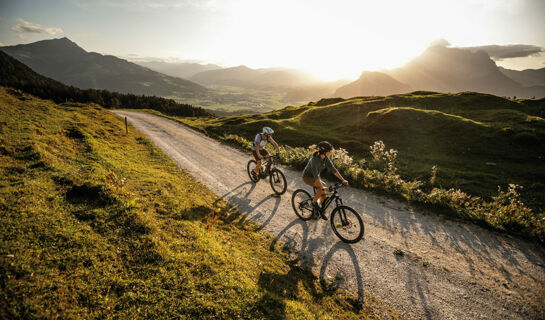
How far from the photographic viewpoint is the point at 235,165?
1897 centimetres

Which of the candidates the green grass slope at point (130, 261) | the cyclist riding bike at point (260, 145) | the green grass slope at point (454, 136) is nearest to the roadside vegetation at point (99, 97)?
the green grass slope at point (454, 136)

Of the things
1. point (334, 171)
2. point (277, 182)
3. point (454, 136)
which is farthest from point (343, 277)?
point (454, 136)

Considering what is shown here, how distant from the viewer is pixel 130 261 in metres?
5.66

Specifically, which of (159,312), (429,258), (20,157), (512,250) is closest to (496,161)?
(512,250)

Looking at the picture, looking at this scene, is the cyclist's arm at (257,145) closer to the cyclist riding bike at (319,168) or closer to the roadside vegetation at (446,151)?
the cyclist riding bike at (319,168)

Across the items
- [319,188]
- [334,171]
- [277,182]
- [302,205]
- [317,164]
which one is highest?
[317,164]

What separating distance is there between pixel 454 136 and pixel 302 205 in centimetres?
3039

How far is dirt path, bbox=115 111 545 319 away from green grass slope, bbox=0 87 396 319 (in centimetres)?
90

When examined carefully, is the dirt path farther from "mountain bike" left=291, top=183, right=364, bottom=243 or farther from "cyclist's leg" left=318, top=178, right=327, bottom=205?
"cyclist's leg" left=318, top=178, right=327, bottom=205

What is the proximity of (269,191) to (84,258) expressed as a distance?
30.6 feet

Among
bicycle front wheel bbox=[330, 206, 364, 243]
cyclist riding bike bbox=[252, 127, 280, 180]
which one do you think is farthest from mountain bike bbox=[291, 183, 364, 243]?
cyclist riding bike bbox=[252, 127, 280, 180]

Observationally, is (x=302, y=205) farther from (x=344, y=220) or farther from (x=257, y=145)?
(x=257, y=145)

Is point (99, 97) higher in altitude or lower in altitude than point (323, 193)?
higher

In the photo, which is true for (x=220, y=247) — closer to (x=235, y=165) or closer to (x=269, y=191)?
(x=269, y=191)
